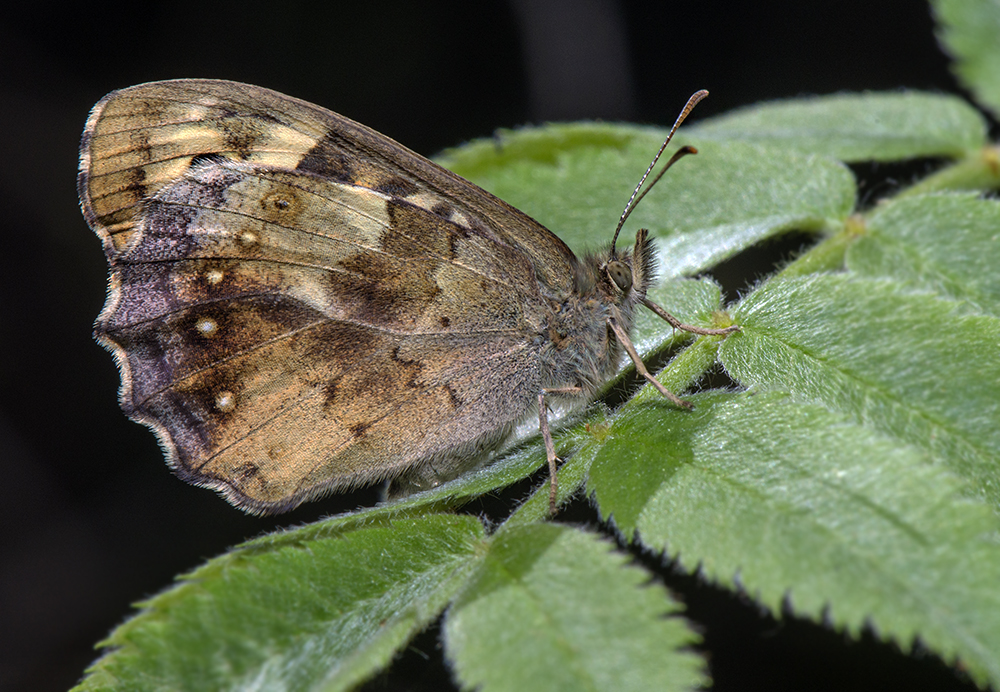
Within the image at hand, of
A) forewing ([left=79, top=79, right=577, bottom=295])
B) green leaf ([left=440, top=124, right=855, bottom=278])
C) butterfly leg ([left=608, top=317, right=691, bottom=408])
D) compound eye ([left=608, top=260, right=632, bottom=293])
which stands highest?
forewing ([left=79, top=79, right=577, bottom=295])

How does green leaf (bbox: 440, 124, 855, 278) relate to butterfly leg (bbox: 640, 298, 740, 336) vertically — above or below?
above

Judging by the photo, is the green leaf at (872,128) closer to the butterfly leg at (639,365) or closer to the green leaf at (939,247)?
the green leaf at (939,247)

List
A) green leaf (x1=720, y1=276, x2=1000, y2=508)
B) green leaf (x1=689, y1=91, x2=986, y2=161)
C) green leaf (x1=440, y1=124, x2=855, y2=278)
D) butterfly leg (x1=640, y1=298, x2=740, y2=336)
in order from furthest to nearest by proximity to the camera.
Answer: green leaf (x1=689, y1=91, x2=986, y2=161) < green leaf (x1=440, y1=124, x2=855, y2=278) < butterfly leg (x1=640, y1=298, x2=740, y2=336) < green leaf (x1=720, y1=276, x2=1000, y2=508)

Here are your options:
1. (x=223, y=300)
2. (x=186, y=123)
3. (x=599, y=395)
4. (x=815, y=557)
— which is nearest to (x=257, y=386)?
(x=223, y=300)

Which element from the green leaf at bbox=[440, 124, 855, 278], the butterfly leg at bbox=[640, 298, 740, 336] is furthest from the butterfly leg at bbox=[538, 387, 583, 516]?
the green leaf at bbox=[440, 124, 855, 278]

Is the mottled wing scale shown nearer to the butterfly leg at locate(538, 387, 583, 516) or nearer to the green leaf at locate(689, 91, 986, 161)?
the butterfly leg at locate(538, 387, 583, 516)

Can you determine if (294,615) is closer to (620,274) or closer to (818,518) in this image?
(818,518)

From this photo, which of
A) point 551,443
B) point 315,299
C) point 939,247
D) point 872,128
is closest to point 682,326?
point 551,443

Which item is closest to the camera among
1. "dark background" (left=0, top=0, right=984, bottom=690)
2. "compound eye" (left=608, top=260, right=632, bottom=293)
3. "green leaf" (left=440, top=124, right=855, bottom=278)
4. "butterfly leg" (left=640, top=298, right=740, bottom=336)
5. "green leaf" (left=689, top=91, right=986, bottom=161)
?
"butterfly leg" (left=640, top=298, right=740, bottom=336)
